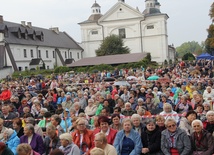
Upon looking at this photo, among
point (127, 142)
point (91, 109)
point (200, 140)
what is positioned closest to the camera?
point (200, 140)

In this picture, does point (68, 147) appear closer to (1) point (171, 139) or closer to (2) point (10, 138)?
(2) point (10, 138)

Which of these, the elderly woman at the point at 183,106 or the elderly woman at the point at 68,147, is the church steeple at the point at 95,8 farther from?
the elderly woman at the point at 68,147

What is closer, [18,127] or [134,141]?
[134,141]

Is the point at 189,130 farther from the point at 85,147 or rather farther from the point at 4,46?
the point at 4,46

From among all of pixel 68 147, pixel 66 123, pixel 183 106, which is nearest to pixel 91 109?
pixel 66 123

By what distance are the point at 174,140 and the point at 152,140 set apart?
58 cm

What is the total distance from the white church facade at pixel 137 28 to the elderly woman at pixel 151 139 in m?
56.5

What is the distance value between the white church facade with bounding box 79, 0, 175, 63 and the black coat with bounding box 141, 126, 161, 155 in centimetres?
5651

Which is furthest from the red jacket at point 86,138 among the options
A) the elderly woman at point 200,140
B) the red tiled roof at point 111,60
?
the red tiled roof at point 111,60

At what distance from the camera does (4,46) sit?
158ft

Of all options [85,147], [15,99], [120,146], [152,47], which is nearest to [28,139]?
[85,147]

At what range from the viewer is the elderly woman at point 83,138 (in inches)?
300

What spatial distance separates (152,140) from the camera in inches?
297

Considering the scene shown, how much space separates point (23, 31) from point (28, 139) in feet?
160
